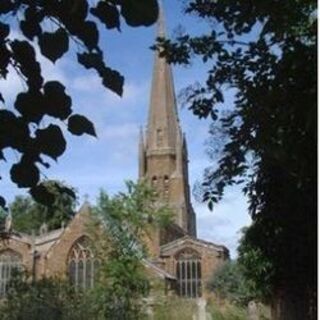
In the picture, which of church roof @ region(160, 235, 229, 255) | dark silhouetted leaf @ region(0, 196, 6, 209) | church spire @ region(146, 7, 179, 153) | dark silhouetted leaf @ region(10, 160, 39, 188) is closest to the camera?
dark silhouetted leaf @ region(10, 160, 39, 188)

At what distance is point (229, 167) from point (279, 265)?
1583 millimetres

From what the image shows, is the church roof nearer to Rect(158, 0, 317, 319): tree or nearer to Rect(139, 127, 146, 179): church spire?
Rect(139, 127, 146, 179): church spire

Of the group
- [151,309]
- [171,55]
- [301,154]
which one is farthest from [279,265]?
[151,309]

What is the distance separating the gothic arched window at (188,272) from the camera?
2298 inches

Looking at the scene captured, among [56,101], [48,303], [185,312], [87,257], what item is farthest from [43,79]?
[87,257]

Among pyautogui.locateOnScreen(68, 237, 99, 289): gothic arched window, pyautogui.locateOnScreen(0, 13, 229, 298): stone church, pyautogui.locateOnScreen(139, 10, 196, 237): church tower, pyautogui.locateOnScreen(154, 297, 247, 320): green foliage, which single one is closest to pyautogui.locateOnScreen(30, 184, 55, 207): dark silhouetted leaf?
pyautogui.locateOnScreen(154, 297, 247, 320): green foliage

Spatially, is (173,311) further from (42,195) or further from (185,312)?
(42,195)

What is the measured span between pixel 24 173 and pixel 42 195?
0.43ft

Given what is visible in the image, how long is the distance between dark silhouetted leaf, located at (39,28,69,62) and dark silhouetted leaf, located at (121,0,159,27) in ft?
0.85

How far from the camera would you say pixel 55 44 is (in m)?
2.62

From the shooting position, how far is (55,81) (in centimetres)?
264

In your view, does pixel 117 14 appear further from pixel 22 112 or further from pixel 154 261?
pixel 154 261

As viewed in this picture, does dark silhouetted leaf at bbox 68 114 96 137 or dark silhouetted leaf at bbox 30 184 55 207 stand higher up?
dark silhouetted leaf at bbox 68 114 96 137

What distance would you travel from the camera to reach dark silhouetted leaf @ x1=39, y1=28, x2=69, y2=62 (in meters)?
2.61
